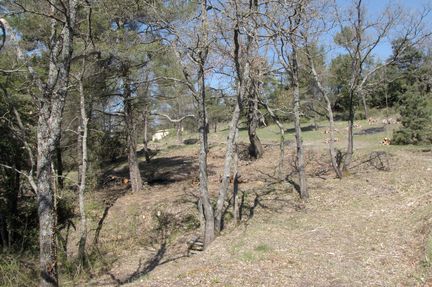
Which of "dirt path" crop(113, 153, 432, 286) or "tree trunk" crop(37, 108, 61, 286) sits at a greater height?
"tree trunk" crop(37, 108, 61, 286)

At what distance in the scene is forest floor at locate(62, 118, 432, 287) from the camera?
6363mm

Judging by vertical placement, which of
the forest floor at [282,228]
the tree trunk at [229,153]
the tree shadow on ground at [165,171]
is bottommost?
the forest floor at [282,228]

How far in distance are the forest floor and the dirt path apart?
0.06 feet

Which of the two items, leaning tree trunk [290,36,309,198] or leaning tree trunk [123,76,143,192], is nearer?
leaning tree trunk [290,36,309,198]

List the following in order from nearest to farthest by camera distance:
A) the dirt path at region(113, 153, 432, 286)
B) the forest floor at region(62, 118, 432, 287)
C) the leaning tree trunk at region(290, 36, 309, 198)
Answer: the dirt path at region(113, 153, 432, 286) → the forest floor at region(62, 118, 432, 287) → the leaning tree trunk at region(290, 36, 309, 198)

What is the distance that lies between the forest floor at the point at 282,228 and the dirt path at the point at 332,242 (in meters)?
0.02

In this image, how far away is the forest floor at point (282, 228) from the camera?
636 centimetres

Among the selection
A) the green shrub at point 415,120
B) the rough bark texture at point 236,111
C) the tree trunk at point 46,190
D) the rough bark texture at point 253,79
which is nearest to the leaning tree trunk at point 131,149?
the rough bark texture at point 253,79

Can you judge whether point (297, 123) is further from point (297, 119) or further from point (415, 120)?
point (415, 120)

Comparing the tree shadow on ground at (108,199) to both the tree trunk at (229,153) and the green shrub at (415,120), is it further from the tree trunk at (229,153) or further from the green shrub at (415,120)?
the green shrub at (415,120)

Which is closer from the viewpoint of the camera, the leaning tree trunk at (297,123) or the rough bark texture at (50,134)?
the rough bark texture at (50,134)

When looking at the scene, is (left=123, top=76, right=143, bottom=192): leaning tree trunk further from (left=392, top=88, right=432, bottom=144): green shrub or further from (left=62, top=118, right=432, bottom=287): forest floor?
(left=392, top=88, right=432, bottom=144): green shrub

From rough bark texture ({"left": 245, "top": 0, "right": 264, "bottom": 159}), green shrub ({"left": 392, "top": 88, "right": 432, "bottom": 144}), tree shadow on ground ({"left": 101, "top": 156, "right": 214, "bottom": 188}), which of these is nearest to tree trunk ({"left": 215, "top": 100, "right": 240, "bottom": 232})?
rough bark texture ({"left": 245, "top": 0, "right": 264, "bottom": 159})

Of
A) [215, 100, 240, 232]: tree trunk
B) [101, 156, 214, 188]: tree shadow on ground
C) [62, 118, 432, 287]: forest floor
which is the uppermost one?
[215, 100, 240, 232]: tree trunk
